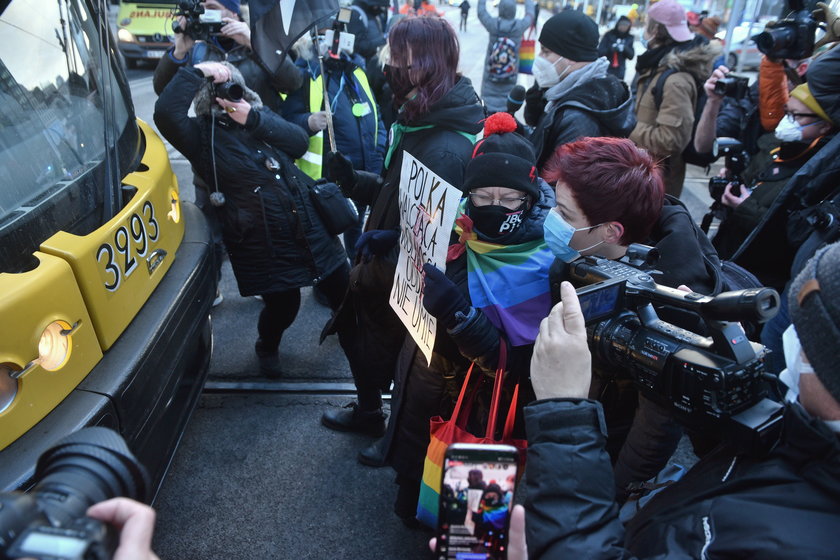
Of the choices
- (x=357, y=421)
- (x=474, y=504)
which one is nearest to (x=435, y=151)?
(x=357, y=421)

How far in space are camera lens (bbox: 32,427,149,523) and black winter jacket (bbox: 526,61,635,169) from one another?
8.71 ft

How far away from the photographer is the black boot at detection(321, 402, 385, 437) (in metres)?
3.00

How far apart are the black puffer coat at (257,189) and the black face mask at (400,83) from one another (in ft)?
1.93

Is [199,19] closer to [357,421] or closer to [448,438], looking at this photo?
[357,421]

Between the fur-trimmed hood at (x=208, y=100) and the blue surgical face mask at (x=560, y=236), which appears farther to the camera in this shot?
the fur-trimmed hood at (x=208, y=100)

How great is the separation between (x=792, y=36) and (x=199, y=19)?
319 cm

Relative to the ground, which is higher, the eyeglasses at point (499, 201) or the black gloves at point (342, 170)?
the eyeglasses at point (499, 201)

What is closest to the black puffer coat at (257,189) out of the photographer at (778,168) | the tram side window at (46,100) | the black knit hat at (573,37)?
the tram side window at (46,100)

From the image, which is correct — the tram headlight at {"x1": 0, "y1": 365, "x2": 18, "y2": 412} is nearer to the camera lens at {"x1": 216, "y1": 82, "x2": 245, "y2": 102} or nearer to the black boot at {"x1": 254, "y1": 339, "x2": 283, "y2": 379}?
the camera lens at {"x1": 216, "y1": 82, "x2": 245, "y2": 102}

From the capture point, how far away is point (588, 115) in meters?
3.06

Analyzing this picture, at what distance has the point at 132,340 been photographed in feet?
6.63

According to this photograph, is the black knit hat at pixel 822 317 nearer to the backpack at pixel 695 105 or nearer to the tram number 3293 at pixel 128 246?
the tram number 3293 at pixel 128 246

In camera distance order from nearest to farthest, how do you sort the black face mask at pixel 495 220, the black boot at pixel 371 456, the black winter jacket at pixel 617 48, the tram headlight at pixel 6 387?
the tram headlight at pixel 6 387
the black face mask at pixel 495 220
the black boot at pixel 371 456
the black winter jacket at pixel 617 48

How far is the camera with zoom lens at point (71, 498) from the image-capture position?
0.65 metres
